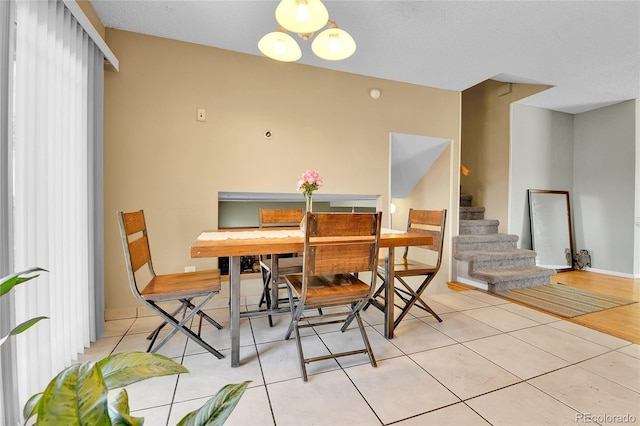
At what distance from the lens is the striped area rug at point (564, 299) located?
2602 mm

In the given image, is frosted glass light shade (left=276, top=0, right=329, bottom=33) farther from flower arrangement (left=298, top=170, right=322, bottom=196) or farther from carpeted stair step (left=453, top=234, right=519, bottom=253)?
carpeted stair step (left=453, top=234, right=519, bottom=253)

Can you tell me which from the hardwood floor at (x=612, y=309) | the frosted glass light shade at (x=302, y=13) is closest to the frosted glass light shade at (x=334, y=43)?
the frosted glass light shade at (x=302, y=13)

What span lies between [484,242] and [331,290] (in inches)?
123

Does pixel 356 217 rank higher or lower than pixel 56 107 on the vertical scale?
lower

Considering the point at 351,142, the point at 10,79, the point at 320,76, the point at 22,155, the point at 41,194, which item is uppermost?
the point at 320,76

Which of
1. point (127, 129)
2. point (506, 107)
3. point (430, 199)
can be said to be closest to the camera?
point (127, 129)

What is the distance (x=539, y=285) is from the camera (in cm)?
341

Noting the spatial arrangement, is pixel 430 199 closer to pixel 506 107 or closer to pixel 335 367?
pixel 506 107

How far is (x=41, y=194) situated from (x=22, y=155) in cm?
21

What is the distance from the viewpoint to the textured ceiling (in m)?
1.99

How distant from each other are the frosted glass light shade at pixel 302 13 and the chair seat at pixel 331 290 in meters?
1.42

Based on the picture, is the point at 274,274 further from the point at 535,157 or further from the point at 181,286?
the point at 535,157

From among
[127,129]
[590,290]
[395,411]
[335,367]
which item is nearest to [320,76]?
[127,129]

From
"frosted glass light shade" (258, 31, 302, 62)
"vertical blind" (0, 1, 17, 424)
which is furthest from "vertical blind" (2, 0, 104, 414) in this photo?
"frosted glass light shade" (258, 31, 302, 62)
